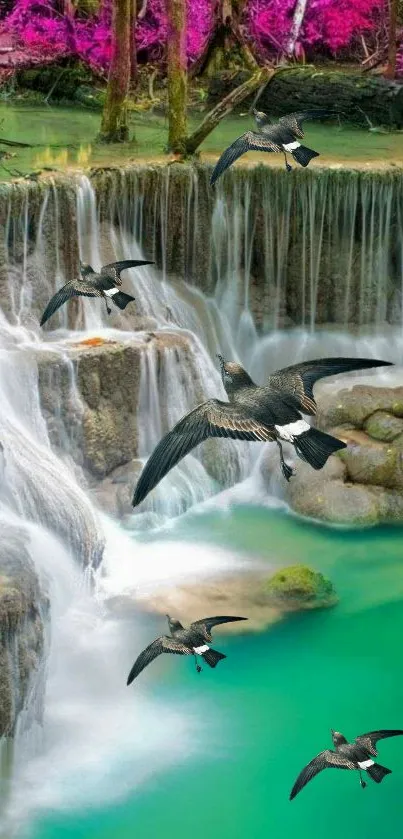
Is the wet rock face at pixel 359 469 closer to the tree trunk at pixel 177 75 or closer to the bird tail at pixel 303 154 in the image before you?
the tree trunk at pixel 177 75

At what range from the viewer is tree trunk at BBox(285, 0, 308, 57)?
22.2m

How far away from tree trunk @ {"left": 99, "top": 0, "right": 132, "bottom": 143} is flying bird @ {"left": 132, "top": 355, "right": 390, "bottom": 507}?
32.3ft

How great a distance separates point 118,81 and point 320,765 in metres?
10.7

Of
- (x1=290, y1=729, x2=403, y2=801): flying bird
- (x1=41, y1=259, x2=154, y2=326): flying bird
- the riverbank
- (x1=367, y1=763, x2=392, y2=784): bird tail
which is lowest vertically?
(x1=367, y1=763, x2=392, y2=784): bird tail

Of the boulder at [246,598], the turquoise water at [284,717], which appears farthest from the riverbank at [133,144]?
the boulder at [246,598]

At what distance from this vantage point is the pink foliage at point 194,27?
22.2 metres

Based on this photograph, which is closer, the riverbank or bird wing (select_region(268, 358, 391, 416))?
bird wing (select_region(268, 358, 391, 416))

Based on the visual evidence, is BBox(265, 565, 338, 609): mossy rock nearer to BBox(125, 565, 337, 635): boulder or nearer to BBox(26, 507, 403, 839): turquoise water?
BBox(125, 565, 337, 635): boulder

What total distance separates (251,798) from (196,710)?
0.98 m

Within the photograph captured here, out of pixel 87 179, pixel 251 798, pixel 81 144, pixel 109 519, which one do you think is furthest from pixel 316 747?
pixel 81 144

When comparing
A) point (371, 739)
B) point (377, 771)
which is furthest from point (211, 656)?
point (377, 771)

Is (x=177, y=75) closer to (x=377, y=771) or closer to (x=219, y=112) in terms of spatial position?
(x=219, y=112)

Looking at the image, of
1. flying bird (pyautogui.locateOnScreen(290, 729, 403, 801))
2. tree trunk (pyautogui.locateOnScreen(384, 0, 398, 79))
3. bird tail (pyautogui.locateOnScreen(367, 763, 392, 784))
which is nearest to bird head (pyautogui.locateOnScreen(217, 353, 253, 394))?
flying bird (pyautogui.locateOnScreen(290, 729, 403, 801))

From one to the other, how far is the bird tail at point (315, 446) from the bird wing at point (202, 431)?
0.19m
